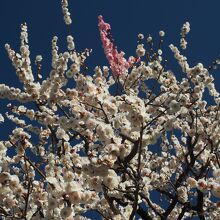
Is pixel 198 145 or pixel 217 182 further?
pixel 198 145

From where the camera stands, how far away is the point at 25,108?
768 cm

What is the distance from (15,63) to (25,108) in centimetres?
110

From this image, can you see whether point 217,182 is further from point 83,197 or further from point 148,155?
point 148,155

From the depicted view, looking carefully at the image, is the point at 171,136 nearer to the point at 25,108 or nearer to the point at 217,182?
the point at 25,108

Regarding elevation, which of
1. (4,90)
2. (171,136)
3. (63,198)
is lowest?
(63,198)

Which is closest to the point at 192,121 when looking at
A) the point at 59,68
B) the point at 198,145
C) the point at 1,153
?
the point at 198,145

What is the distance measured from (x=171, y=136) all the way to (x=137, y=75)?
2557 mm

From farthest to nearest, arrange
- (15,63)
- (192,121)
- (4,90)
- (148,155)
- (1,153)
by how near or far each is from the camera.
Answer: (148,155) < (192,121) < (15,63) < (4,90) < (1,153)

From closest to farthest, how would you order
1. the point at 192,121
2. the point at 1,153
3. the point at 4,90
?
the point at 1,153, the point at 4,90, the point at 192,121

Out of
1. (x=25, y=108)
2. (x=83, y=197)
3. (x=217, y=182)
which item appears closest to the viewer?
(x=217, y=182)

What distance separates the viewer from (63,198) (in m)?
5.43

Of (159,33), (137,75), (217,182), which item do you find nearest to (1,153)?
(217,182)

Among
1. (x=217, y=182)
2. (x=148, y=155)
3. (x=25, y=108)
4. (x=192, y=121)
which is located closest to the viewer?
(x=217, y=182)

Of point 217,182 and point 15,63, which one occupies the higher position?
point 15,63
